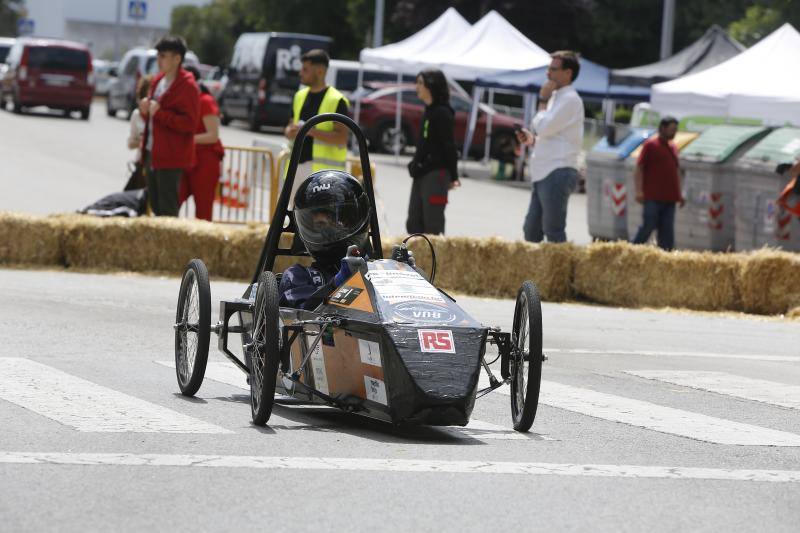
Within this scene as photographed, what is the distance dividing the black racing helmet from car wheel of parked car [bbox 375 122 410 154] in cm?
3012

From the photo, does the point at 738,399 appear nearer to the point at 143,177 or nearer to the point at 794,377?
the point at 794,377

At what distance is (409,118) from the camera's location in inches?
1517

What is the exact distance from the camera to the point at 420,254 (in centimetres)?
1465

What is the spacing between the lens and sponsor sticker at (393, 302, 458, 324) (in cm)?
726

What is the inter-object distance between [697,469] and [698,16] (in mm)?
54808

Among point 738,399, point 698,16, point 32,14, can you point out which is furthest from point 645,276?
point 32,14

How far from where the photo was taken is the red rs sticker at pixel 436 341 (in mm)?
7113

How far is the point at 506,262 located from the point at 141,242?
10.5ft

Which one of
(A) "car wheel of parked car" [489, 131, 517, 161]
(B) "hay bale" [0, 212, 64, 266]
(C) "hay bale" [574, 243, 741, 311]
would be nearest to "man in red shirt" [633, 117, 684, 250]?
(C) "hay bale" [574, 243, 741, 311]

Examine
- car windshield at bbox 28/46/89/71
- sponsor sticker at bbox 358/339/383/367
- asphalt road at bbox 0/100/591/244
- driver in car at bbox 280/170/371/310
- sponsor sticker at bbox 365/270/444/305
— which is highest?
car windshield at bbox 28/46/89/71

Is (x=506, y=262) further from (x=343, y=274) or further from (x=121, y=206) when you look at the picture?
(x=343, y=274)

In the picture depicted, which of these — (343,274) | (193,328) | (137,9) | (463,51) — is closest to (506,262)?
(193,328)

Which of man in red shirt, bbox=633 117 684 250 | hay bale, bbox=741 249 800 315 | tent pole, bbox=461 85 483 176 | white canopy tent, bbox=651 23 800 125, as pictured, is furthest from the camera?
tent pole, bbox=461 85 483 176

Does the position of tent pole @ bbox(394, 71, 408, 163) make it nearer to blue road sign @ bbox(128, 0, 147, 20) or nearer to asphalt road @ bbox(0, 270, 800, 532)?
asphalt road @ bbox(0, 270, 800, 532)
